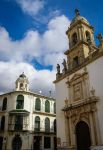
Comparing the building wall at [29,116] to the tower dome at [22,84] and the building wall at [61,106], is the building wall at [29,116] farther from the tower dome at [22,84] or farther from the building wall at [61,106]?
the building wall at [61,106]

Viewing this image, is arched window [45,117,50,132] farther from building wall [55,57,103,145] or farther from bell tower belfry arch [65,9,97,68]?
bell tower belfry arch [65,9,97,68]

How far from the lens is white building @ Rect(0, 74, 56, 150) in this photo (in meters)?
27.1

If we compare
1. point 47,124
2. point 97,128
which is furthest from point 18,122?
point 97,128

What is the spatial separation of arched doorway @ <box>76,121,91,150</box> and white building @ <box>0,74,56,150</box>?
38.9ft

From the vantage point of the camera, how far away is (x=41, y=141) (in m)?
28.7

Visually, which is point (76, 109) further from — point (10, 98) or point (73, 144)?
point (10, 98)

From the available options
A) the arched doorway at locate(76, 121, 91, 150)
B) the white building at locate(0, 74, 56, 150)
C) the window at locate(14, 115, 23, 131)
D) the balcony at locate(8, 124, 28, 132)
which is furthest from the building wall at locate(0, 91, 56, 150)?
the arched doorway at locate(76, 121, 91, 150)

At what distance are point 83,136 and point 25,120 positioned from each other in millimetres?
13121

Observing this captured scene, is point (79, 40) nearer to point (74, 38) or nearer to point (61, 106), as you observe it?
point (74, 38)

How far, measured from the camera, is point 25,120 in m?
28.3

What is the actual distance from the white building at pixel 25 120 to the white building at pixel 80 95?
9.50m

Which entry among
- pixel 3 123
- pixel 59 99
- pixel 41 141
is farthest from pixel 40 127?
pixel 59 99

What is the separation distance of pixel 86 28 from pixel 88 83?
8.84 meters

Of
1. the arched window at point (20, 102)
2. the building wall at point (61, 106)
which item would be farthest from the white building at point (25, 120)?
the building wall at point (61, 106)
